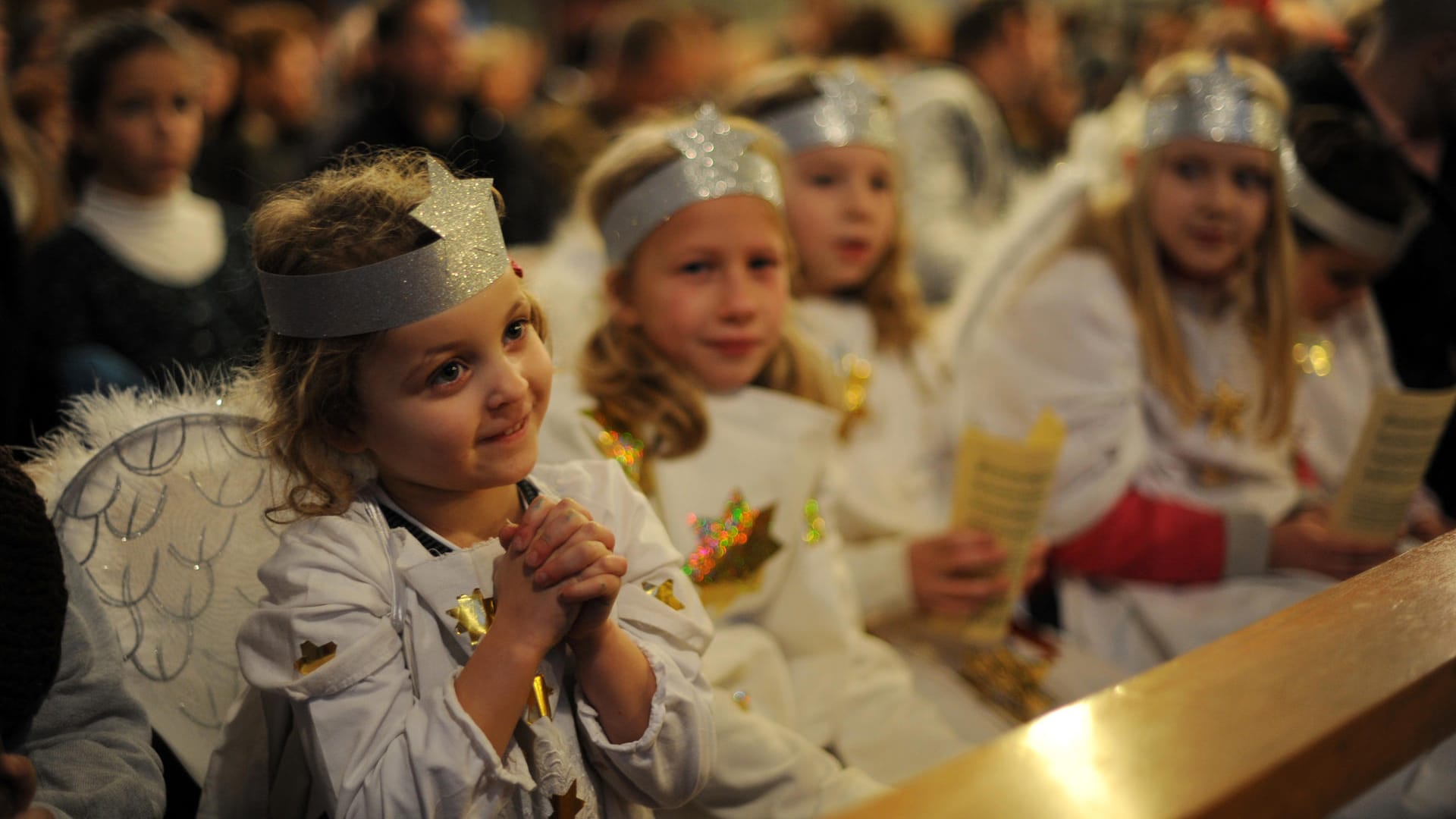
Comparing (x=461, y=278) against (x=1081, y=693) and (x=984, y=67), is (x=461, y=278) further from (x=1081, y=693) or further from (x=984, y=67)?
(x=984, y=67)

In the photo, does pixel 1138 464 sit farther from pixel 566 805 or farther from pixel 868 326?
pixel 566 805

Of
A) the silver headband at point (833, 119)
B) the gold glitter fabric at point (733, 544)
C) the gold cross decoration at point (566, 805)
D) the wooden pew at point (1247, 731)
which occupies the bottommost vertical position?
the gold glitter fabric at point (733, 544)

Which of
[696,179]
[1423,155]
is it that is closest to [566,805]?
[696,179]

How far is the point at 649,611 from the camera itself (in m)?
1.34

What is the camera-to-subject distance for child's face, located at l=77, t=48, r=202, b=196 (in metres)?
2.73

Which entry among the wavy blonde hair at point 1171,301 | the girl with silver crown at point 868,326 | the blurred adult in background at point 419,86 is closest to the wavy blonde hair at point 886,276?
the girl with silver crown at point 868,326

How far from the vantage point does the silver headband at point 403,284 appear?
118cm

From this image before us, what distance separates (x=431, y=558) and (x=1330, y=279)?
2055 mm

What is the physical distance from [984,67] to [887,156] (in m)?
3.05

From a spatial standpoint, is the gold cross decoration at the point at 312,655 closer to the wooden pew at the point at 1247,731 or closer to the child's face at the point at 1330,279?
the wooden pew at the point at 1247,731

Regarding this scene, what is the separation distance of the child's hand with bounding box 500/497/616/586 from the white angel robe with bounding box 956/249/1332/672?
146 centimetres

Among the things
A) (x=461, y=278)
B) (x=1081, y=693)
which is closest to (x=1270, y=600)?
(x=1081, y=693)

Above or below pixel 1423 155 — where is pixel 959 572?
below

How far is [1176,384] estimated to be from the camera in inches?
93.7
